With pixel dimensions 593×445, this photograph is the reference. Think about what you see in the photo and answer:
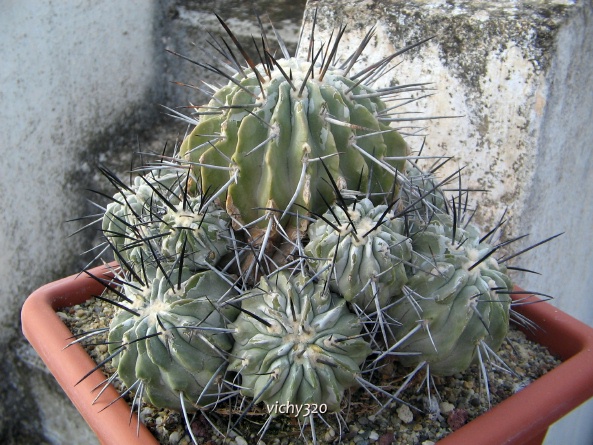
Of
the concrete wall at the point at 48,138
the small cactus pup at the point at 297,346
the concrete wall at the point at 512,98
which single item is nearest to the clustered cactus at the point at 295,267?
the small cactus pup at the point at 297,346

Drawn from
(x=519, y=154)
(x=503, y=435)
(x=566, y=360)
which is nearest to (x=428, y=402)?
(x=503, y=435)

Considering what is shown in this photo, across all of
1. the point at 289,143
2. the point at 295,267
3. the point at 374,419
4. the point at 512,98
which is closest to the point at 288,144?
the point at 289,143

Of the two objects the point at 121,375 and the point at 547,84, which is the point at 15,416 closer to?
the point at 121,375

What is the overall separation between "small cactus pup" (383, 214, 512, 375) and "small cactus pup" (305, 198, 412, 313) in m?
0.04

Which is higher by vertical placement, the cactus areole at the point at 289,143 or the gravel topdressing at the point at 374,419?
the cactus areole at the point at 289,143

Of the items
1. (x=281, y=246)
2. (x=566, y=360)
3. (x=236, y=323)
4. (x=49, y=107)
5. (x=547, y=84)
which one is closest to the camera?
(x=236, y=323)

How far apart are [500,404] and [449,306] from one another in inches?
7.3

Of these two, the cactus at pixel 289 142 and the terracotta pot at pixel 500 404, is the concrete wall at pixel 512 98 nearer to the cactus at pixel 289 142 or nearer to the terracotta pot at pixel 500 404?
the terracotta pot at pixel 500 404

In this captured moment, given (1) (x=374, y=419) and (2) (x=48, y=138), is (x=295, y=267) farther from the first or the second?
(2) (x=48, y=138)

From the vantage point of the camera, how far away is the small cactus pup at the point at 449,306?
0.80 m

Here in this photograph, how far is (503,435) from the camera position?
83cm

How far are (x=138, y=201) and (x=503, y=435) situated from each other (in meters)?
0.60

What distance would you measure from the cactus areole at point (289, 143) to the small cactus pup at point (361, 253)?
43 millimetres

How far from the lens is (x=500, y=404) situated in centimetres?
87
